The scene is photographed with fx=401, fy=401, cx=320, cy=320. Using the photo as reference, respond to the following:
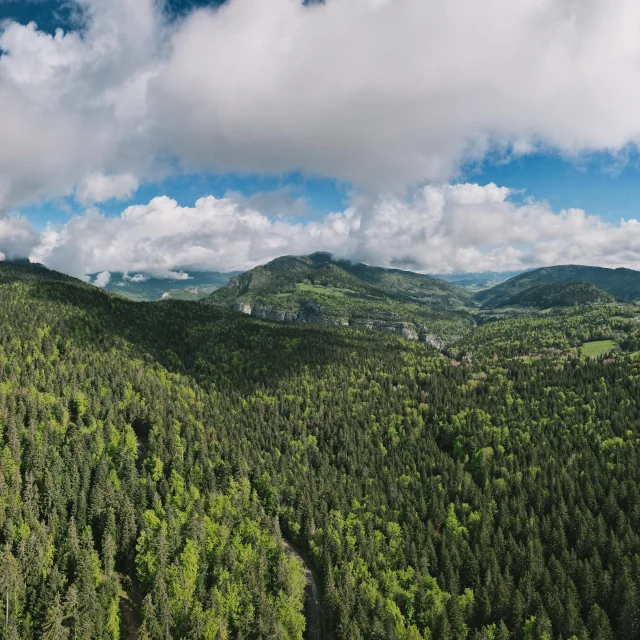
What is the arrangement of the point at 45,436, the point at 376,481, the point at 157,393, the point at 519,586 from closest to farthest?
the point at 519,586 → the point at 45,436 → the point at 376,481 → the point at 157,393

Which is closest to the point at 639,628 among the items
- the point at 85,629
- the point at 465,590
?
the point at 465,590

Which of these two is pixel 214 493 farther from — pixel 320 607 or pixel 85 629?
pixel 85 629

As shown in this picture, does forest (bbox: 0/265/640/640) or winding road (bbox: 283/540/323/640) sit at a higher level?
forest (bbox: 0/265/640/640)

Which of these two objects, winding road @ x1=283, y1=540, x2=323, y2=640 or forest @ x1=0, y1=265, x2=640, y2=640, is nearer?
forest @ x1=0, y1=265, x2=640, y2=640

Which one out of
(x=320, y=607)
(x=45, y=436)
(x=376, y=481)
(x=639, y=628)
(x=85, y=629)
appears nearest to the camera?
(x=85, y=629)

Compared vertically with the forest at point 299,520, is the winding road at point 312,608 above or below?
below
